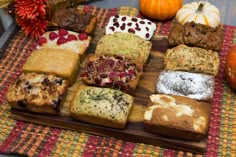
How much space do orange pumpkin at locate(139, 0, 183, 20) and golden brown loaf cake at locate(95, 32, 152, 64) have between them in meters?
0.33

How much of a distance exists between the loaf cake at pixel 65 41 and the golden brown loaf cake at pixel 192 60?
42 cm

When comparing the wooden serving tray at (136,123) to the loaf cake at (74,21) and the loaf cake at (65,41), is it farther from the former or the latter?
the loaf cake at (74,21)

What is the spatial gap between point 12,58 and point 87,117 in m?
0.65

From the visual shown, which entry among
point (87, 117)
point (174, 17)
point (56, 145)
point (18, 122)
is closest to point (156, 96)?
point (87, 117)

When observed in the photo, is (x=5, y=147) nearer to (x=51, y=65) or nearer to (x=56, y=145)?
(x=56, y=145)

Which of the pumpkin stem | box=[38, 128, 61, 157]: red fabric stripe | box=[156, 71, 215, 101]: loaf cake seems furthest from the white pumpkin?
box=[38, 128, 61, 157]: red fabric stripe

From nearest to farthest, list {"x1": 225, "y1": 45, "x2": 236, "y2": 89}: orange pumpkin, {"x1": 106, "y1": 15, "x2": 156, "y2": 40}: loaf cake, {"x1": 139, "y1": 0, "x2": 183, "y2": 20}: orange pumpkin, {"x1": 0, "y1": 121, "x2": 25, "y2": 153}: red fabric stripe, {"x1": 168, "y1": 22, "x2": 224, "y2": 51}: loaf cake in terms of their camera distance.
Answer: {"x1": 0, "y1": 121, "x2": 25, "y2": 153}: red fabric stripe < {"x1": 225, "y1": 45, "x2": 236, "y2": 89}: orange pumpkin < {"x1": 168, "y1": 22, "x2": 224, "y2": 51}: loaf cake < {"x1": 106, "y1": 15, "x2": 156, "y2": 40}: loaf cake < {"x1": 139, "y1": 0, "x2": 183, "y2": 20}: orange pumpkin

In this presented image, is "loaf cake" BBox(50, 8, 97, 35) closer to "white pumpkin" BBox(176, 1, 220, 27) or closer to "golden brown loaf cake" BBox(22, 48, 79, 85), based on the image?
"golden brown loaf cake" BBox(22, 48, 79, 85)

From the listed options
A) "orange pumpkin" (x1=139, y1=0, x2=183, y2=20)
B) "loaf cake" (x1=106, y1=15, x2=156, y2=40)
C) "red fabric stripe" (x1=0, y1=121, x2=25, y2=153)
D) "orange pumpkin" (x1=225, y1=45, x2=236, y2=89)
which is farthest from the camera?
"orange pumpkin" (x1=139, y1=0, x2=183, y2=20)

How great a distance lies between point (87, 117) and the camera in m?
1.63

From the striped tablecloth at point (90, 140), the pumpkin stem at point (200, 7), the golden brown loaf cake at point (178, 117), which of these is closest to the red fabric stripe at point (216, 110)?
the striped tablecloth at point (90, 140)

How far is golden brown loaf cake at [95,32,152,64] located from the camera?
188cm

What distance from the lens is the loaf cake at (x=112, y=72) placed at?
173cm

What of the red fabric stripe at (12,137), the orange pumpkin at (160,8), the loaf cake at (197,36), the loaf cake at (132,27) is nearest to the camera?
the red fabric stripe at (12,137)
